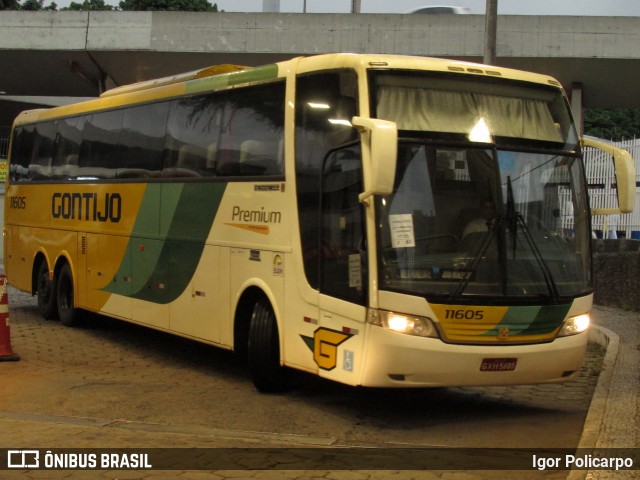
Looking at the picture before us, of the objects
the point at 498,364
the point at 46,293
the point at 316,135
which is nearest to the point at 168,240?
the point at 316,135

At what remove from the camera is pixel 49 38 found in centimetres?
2761

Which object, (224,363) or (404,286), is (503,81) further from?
(224,363)

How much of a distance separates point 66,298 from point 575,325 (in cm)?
933

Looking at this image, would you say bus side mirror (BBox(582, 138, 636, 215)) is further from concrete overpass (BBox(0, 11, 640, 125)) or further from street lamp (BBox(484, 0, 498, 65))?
concrete overpass (BBox(0, 11, 640, 125))

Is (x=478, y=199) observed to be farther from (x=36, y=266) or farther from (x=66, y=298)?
(x=36, y=266)

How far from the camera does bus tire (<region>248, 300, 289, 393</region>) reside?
1005 centimetres

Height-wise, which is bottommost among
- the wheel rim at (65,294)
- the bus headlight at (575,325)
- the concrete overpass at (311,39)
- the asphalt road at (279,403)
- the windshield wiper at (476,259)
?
the asphalt road at (279,403)

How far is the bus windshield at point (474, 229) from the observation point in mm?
8430

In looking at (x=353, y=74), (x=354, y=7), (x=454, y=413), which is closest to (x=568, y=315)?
(x=454, y=413)

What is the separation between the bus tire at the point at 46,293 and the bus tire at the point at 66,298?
0.16m

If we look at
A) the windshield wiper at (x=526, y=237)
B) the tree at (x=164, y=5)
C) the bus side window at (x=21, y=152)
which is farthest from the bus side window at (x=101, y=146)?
the tree at (x=164, y=5)

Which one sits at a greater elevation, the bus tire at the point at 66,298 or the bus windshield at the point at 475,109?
the bus windshield at the point at 475,109

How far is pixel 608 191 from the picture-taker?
23.0 meters

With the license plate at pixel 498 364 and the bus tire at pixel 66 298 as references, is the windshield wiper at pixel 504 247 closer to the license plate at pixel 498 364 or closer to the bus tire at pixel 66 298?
the license plate at pixel 498 364
